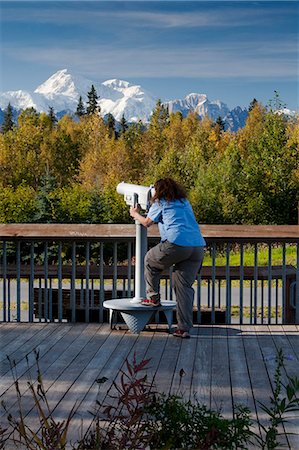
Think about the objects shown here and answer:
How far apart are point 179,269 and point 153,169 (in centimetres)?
3133

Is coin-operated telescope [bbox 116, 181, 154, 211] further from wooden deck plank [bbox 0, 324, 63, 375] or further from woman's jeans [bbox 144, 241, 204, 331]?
wooden deck plank [bbox 0, 324, 63, 375]

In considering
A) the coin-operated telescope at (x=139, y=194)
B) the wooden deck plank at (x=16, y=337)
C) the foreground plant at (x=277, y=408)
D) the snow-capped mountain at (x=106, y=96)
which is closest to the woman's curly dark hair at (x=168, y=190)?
the coin-operated telescope at (x=139, y=194)

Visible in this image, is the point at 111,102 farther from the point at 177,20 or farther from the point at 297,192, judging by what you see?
the point at 177,20

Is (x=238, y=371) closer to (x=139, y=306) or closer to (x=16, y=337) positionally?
(x=139, y=306)

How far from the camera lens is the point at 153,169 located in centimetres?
3781

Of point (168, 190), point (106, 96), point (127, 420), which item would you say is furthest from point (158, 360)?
point (106, 96)

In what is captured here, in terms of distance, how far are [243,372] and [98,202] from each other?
62.4 feet

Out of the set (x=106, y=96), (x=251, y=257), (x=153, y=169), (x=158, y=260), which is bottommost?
(x=251, y=257)

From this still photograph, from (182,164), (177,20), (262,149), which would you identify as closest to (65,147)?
(182,164)

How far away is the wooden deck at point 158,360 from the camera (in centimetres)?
474

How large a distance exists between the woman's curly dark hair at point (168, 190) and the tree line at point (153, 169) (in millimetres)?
16721

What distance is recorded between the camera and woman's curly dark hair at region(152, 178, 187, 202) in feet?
21.1

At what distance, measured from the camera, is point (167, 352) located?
241 inches

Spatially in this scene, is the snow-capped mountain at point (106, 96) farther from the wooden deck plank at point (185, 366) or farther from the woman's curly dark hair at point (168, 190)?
the wooden deck plank at point (185, 366)
